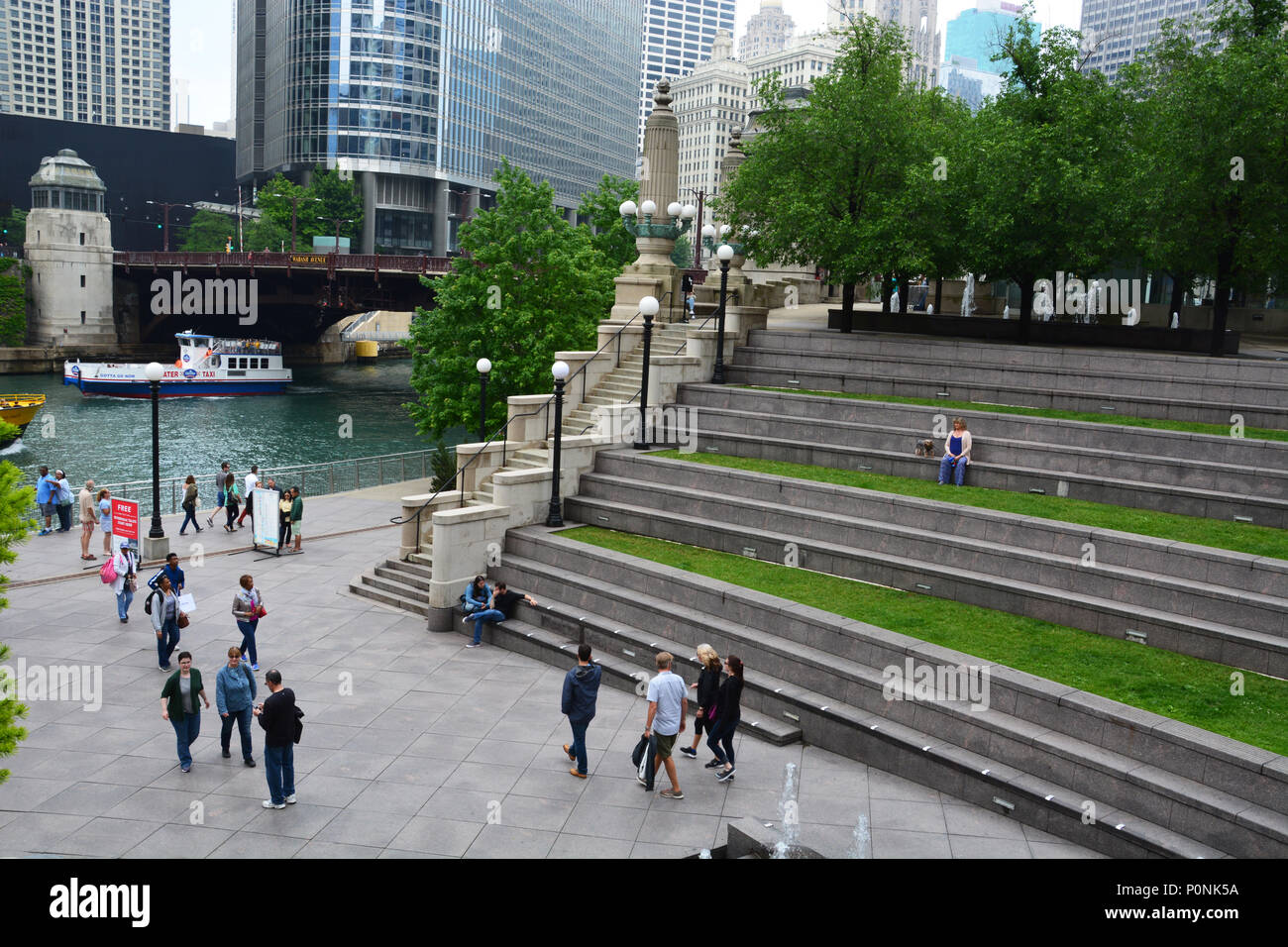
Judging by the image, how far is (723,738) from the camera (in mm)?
12477

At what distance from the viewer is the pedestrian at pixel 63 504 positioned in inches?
993

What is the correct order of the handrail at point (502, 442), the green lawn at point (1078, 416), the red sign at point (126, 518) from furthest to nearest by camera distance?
the handrail at point (502, 442)
the red sign at point (126, 518)
the green lawn at point (1078, 416)

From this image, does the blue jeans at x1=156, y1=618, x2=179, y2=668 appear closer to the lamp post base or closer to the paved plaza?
the paved plaza

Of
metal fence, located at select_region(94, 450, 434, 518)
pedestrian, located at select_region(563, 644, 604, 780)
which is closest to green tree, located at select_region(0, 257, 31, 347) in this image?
metal fence, located at select_region(94, 450, 434, 518)

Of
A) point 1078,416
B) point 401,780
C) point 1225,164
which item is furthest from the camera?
point 1225,164

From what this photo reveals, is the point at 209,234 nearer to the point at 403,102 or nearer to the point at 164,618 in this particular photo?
the point at 403,102

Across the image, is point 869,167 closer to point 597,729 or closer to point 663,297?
point 663,297

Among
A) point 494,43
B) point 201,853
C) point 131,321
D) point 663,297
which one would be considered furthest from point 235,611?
point 494,43

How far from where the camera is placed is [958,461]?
18.3 meters

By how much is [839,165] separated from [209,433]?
138ft

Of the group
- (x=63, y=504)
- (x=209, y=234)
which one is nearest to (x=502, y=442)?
(x=63, y=504)

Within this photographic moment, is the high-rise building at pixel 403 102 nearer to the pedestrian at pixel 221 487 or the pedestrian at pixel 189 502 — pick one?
the pedestrian at pixel 221 487

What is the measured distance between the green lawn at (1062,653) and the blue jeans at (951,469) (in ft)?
11.5

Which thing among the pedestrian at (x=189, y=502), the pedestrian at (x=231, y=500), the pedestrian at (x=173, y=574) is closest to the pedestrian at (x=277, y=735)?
the pedestrian at (x=173, y=574)
